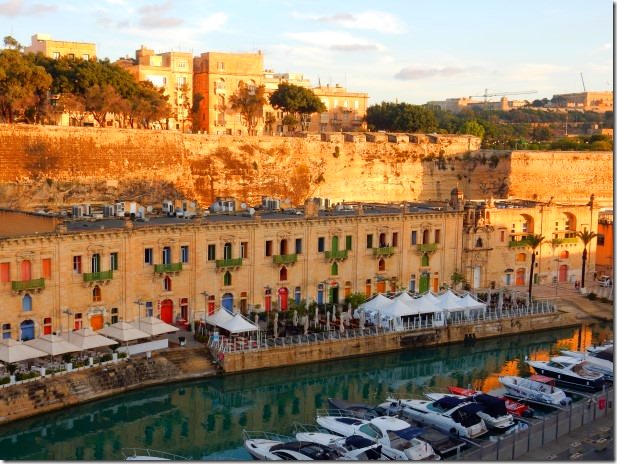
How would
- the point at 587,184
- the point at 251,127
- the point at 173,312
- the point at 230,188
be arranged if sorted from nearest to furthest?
the point at 173,312 < the point at 230,188 < the point at 587,184 < the point at 251,127

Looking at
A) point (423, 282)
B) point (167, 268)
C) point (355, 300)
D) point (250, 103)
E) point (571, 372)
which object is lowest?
point (571, 372)

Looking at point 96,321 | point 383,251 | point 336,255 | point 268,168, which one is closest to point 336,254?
point 336,255

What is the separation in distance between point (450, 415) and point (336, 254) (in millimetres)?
16078

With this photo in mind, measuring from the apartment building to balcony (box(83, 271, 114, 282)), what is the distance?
50306 mm

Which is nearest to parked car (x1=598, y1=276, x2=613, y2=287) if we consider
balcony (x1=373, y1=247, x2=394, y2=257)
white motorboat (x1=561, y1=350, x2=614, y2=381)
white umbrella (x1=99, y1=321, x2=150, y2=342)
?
balcony (x1=373, y1=247, x2=394, y2=257)

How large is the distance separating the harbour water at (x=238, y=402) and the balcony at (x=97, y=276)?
567cm

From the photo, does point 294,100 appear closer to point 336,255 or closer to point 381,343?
point 336,255

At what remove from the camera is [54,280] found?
34.0 metres

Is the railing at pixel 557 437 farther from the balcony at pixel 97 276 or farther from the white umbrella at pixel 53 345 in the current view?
the balcony at pixel 97 276

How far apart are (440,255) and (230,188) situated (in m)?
22.9

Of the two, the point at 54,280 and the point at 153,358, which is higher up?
the point at 54,280

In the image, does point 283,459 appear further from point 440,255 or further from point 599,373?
point 440,255

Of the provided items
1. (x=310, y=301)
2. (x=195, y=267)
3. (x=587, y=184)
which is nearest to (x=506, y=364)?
(x=310, y=301)

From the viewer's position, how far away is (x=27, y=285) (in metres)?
33.0
